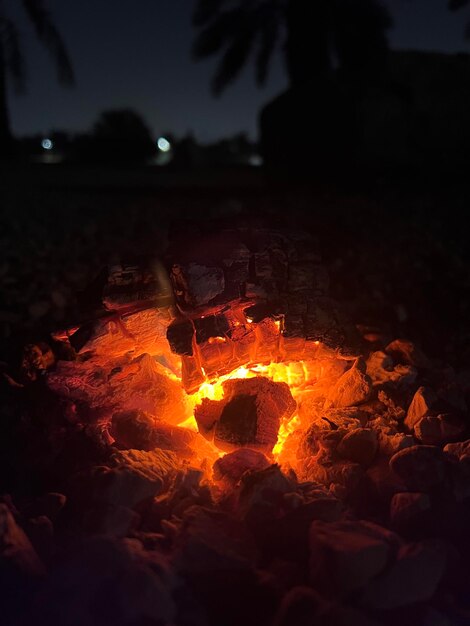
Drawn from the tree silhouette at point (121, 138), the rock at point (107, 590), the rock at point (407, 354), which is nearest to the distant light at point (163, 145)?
the tree silhouette at point (121, 138)

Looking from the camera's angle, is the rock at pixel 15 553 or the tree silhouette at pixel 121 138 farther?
the tree silhouette at pixel 121 138

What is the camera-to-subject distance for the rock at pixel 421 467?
70.9 inches

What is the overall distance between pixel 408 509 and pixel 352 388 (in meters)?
0.73

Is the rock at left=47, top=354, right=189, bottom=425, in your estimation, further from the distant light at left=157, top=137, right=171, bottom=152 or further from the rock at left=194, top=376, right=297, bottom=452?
the distant light at left=157, top=137, right=171, bottom=152

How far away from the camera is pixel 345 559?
1384mm

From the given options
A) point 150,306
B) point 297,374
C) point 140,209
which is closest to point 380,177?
point 140,209

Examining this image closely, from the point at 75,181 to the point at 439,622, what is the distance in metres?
8.47

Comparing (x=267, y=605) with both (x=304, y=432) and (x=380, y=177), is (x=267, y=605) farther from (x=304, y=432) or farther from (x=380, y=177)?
(x=380, y=177)

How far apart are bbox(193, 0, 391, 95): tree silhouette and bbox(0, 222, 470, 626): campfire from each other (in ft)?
23.1

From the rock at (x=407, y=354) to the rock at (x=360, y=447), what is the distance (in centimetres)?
75

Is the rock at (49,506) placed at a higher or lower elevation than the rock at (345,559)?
lower

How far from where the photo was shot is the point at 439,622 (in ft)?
4.54

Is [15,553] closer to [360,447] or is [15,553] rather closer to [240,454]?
[240,454]

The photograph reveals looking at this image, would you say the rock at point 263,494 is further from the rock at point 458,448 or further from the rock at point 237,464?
the rock at point 458,448
